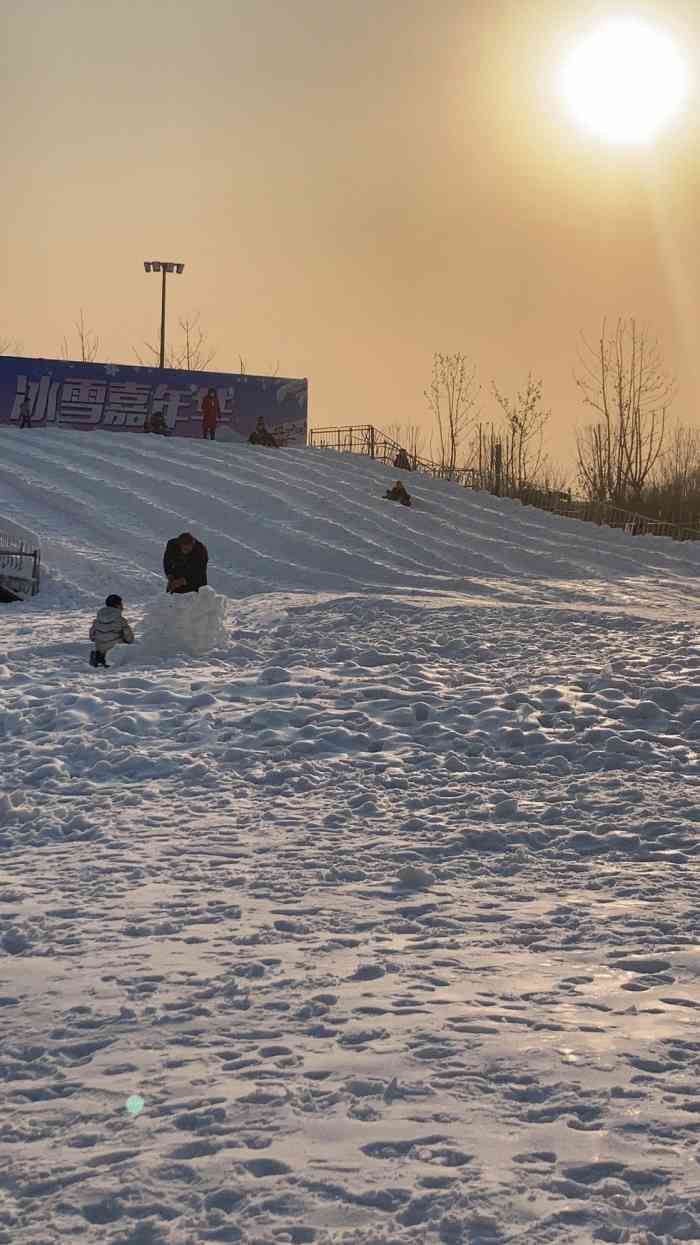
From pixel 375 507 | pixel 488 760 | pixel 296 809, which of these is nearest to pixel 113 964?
pixel 296 809

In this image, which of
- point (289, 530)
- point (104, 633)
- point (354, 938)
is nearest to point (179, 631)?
point (104, 633)

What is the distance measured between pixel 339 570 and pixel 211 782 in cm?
1858

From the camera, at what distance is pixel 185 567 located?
14.1 metres

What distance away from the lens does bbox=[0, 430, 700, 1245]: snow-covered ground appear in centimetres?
335

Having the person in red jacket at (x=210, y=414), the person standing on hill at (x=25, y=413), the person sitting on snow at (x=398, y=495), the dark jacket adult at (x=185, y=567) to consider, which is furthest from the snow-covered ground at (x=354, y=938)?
the person in red jacket at (x=210, y=414)

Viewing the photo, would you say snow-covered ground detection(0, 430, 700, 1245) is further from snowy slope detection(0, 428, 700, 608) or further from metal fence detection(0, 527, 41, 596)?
snowy slope detection(0, 428, 700, 608)

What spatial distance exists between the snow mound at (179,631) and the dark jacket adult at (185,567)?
86 centimetres

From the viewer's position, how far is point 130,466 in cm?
3491

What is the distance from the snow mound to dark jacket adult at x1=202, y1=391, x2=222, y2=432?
29.1 metres

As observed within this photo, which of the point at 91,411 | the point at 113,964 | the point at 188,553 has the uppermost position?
the point at 91,411

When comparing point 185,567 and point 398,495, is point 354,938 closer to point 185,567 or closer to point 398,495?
point 185,567

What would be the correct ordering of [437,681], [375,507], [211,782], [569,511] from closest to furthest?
[211,782] → [437,681] → [375,507] → [569,511]

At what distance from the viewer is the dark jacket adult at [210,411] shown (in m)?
41.5

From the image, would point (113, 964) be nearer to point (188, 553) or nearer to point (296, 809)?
point (296, 809)
